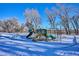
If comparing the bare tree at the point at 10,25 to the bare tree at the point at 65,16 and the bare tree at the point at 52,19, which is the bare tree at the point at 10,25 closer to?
the bare tree at the point at 52,19

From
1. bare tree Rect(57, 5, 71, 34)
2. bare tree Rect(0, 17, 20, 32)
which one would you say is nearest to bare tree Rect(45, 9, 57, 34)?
bare tree Rect(57, 5, 71, 34)

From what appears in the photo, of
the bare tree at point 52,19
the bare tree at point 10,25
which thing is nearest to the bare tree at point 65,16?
the bare tree at point 52,19

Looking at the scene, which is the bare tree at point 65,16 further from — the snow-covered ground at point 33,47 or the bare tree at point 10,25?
the bare tree at point 10,25

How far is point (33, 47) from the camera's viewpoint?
268cm

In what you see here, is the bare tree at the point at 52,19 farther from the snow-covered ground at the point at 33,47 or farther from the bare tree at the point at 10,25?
the bare tree at the point at 10,25

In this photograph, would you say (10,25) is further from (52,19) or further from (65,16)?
(65,16)

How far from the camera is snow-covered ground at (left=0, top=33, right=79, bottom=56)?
8.75ft

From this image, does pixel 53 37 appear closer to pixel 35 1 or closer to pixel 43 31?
pixel 43 31

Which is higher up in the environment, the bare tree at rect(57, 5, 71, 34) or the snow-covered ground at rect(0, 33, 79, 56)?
the bare tree at rect(57, 5, 71, 34)

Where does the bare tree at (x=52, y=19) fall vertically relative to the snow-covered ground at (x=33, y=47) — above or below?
above

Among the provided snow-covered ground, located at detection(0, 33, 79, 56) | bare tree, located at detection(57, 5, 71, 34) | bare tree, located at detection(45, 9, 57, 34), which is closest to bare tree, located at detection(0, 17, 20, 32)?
snow-covered ground, located at detection(0, 33, 79, 56)

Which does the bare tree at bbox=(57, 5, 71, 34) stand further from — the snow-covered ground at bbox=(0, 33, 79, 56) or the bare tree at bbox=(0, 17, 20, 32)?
the bare tree at bbox=(0, 17, 20, 32)

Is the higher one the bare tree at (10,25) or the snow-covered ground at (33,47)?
the bare tree at (10,25)

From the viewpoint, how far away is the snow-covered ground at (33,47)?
2666 mm
